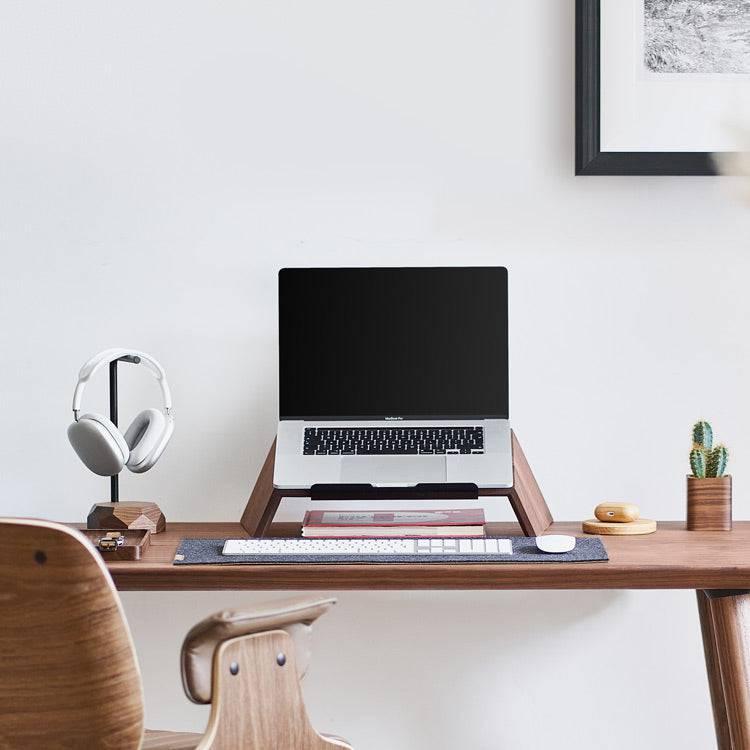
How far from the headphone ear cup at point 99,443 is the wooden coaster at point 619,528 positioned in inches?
32.7

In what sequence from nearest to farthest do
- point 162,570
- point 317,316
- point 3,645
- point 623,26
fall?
point 3,645 < point 162,570 < point 317,316 < point 623,26

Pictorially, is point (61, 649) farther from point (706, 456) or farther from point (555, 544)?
point (706, 456)

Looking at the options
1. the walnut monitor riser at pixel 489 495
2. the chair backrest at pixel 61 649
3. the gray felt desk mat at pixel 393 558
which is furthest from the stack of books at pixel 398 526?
the chair backrest at pixel 61 649

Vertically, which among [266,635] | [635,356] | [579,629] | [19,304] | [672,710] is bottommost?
[672,710]

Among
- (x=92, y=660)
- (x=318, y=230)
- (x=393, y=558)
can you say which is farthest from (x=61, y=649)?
(x=318, y=230)

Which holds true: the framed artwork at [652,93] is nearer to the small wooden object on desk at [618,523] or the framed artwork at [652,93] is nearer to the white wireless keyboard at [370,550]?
the small wooden object on desk at [618,523]

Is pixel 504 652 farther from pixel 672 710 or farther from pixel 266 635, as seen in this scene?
pixel 266 635

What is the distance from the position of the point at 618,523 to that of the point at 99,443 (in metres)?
0.92

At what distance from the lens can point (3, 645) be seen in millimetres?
1205

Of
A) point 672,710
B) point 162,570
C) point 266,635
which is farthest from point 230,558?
point 672,710

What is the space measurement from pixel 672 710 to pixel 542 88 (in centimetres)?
131

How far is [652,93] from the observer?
2.10 metres

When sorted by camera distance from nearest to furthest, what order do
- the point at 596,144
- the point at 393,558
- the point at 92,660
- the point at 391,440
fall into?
the point at 92,660
the point at 393,558
the point at 391,440
the point at 596,144

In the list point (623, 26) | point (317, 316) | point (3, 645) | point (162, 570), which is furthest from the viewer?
point (623, 26)
